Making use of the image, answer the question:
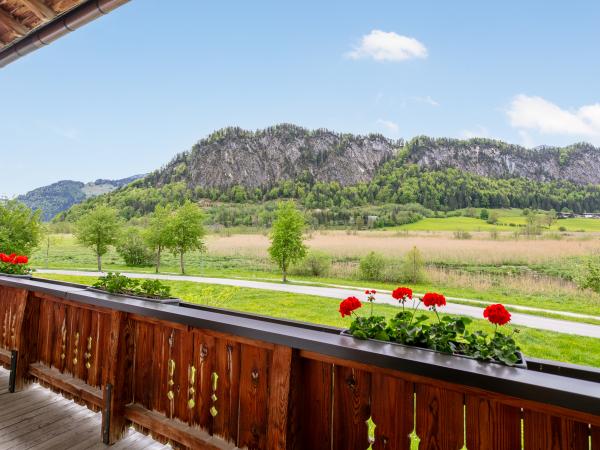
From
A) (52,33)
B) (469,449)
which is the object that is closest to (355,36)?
(52,33)

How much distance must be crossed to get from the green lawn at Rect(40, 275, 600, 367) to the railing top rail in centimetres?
151

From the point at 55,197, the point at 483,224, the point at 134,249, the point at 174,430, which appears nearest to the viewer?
the point at 174,430

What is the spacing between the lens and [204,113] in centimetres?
1872

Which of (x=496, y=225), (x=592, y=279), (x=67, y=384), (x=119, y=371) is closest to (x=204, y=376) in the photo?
(x=119, y=371)

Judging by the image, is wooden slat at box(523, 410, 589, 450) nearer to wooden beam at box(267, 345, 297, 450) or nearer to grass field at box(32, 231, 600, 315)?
wooden beam at box(267, 345, 297, 450)

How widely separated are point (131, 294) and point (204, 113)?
18413mm

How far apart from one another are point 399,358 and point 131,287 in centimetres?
176

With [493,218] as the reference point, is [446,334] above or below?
below

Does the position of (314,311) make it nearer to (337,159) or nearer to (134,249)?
(134,249)

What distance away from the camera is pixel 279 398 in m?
1.23

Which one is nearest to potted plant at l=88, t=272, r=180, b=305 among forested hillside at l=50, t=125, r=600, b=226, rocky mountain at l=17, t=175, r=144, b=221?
forested hillside at l=50, t=125, r=600, b=226

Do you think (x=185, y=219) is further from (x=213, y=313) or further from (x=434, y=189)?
(x=434, y=189)

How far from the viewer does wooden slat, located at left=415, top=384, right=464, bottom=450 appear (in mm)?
943

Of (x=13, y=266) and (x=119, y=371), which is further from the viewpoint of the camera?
(x=13, y=266)
